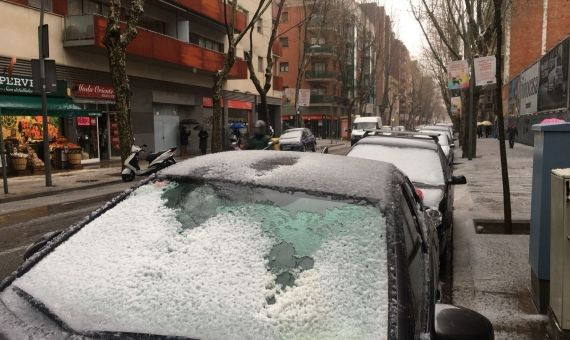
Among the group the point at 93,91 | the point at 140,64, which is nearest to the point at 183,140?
the point at 140,64

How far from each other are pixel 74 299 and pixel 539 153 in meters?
4.04

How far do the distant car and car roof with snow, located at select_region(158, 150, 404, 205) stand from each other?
18379 millimetres

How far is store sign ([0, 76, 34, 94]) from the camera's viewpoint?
1814 centimetres

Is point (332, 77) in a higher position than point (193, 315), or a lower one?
higher

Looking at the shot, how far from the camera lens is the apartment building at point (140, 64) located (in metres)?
19.3

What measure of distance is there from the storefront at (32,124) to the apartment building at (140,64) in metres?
0.09

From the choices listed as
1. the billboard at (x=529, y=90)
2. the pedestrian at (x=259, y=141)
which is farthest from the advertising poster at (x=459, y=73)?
the pedestrian at (x=259, y=141)

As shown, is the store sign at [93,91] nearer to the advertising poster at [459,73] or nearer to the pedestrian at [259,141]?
the pedestrian at [259,141]

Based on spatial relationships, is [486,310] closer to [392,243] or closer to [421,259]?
[421,259]

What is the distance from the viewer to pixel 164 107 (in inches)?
1154

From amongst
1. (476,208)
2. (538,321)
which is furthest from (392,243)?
(476,208)

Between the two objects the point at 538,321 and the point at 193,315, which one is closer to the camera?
the point at 193,315

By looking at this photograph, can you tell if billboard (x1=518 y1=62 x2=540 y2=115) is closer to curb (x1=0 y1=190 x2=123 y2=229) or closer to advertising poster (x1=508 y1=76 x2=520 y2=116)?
advertising poster (x1=508 y1=76 x2=520 y2=116)

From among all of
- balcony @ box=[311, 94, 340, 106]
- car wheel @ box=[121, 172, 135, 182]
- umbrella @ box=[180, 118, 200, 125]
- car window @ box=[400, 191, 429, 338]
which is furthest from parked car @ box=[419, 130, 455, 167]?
balcony @ box=[311, 94, 340, 106]
